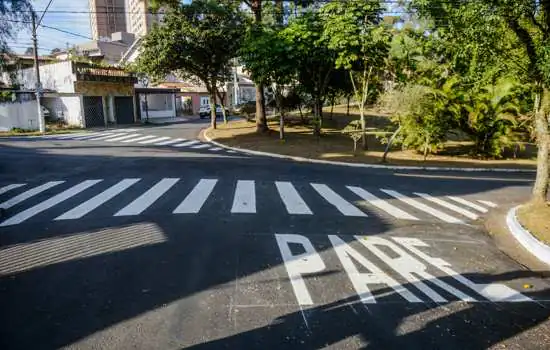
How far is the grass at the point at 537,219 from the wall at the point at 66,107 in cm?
3245

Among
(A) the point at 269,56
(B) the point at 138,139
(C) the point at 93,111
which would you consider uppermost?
(A) the point at 269,56

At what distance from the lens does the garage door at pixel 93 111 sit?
1309 inches

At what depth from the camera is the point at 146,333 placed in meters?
4.38

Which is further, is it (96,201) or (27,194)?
(27,194)

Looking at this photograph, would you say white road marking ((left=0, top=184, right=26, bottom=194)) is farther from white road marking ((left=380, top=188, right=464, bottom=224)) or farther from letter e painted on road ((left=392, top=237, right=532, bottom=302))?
letter e painted on road ((left=392, top=237, right=532, bottom=302))

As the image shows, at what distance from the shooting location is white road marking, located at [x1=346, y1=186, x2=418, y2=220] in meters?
9.47

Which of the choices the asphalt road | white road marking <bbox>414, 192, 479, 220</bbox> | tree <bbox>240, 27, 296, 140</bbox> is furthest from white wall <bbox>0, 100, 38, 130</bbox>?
white road marking <bbox>414, 192, 479, 220</bbox>

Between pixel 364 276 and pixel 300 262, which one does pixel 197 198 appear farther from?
pixel 364 276

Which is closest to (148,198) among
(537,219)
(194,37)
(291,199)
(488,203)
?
(291,199)

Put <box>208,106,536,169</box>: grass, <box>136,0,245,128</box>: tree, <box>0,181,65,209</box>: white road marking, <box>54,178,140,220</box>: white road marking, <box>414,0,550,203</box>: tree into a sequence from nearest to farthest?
<box>414,0,550,203</box>: tree → <box>54,178,140,220</box>: white road marking → <box>0,181,65,209</box>: white road marking → <box>208,106,536,169</box>: grass → <box>136,0,245,128</box>: tree

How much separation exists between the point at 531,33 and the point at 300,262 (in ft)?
Answer: 25.6

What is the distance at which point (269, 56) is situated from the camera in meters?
20.4

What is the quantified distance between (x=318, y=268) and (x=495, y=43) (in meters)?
7.12

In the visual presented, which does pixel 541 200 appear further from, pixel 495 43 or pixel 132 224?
pixel 132 224
